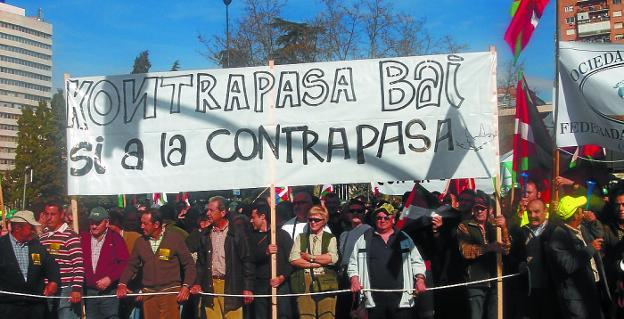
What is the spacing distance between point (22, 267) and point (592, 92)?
20.7 feet

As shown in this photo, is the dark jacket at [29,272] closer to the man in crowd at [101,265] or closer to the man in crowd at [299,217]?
the man in crowd at [101,265]

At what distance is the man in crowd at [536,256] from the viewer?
7.47m

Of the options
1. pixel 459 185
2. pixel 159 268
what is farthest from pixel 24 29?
pixel 159 268

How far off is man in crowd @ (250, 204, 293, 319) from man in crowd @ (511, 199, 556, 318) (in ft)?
7.76

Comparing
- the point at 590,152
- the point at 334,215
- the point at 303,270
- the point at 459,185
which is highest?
the point at 590,152

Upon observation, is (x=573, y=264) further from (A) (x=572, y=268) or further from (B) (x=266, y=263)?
(B) (x=266, y=263)

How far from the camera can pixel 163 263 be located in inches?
316

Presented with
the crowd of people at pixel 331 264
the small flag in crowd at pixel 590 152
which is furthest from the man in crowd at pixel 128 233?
the small flag in crowd at pixel 590 152

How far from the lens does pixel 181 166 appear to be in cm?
793

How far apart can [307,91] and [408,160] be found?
1272 millimetres

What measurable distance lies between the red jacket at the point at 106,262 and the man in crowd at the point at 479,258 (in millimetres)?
3814

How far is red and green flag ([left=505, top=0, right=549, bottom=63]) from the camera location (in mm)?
7547

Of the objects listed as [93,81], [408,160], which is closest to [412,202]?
[408,160]

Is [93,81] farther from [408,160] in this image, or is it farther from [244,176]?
[408,160]
